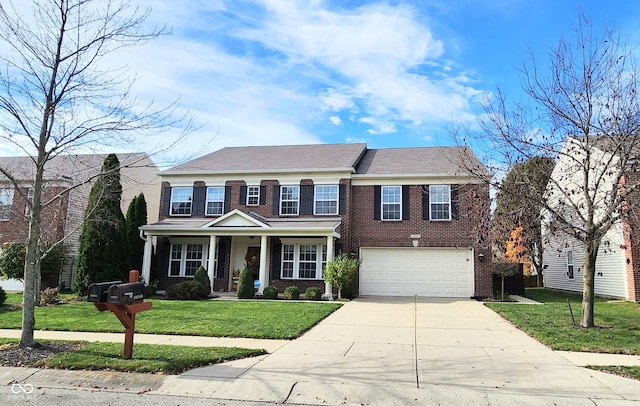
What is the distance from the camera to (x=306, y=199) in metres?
19.6

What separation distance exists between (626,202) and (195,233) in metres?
15.4

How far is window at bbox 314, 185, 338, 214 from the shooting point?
19219 mm

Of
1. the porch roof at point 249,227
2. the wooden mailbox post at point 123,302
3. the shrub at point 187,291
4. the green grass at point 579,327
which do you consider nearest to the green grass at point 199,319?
the shrub at point 187,291

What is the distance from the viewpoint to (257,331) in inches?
375

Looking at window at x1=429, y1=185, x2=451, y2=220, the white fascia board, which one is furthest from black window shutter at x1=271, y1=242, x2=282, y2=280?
window at x1=429, y1=185, x2=451, y2=220

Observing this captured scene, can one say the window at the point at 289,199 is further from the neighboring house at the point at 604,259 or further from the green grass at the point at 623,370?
the green grass at the point at 623,370

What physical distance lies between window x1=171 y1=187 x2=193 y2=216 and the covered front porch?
0.45 m

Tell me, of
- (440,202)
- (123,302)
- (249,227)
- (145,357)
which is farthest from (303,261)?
(123,302)

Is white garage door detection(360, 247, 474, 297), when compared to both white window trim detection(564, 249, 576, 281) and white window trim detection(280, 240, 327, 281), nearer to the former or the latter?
white window trim detection(280, 240, 327, 281)

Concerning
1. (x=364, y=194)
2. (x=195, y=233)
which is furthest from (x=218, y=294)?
(x=364, y=194)

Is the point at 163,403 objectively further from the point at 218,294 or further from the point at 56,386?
the point at 218,294

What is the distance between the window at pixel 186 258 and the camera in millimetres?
20047

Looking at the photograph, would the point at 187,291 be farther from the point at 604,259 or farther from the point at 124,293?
the point at 604,259

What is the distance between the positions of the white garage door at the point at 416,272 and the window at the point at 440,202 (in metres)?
1.43
